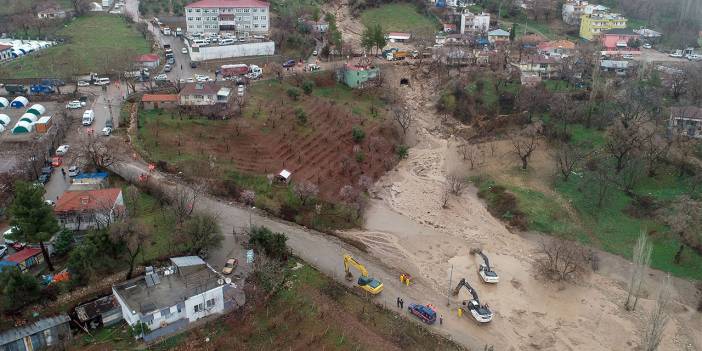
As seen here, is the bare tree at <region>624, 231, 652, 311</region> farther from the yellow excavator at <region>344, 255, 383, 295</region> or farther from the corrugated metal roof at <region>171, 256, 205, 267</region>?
the corrugated metal roof at <region>171, 256, 205, 267</region>

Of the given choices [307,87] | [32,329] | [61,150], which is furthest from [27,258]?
[307,87]

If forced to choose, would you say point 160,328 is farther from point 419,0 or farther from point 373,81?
point 419,0

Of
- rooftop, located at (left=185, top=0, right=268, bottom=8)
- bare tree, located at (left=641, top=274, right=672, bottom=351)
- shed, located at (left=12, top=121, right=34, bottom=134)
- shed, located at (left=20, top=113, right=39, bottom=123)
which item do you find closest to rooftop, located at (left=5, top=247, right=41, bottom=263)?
shed, located at (left=12, top=121, right=34, bottom=134)

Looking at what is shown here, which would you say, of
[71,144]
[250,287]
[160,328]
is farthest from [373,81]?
[160,328]

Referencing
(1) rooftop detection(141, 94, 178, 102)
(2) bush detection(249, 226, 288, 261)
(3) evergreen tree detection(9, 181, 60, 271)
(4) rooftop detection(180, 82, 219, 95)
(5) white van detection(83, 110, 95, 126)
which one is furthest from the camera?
(4) rooftop detection(180, 82, 219, 95)

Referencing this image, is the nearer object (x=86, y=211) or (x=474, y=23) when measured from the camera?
(x=86, y=211)

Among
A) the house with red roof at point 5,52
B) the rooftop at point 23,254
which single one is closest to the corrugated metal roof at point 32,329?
the rooftop at point 23,254

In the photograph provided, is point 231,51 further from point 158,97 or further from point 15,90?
point 15,90

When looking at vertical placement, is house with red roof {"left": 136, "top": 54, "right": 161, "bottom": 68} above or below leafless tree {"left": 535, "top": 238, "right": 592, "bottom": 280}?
above
